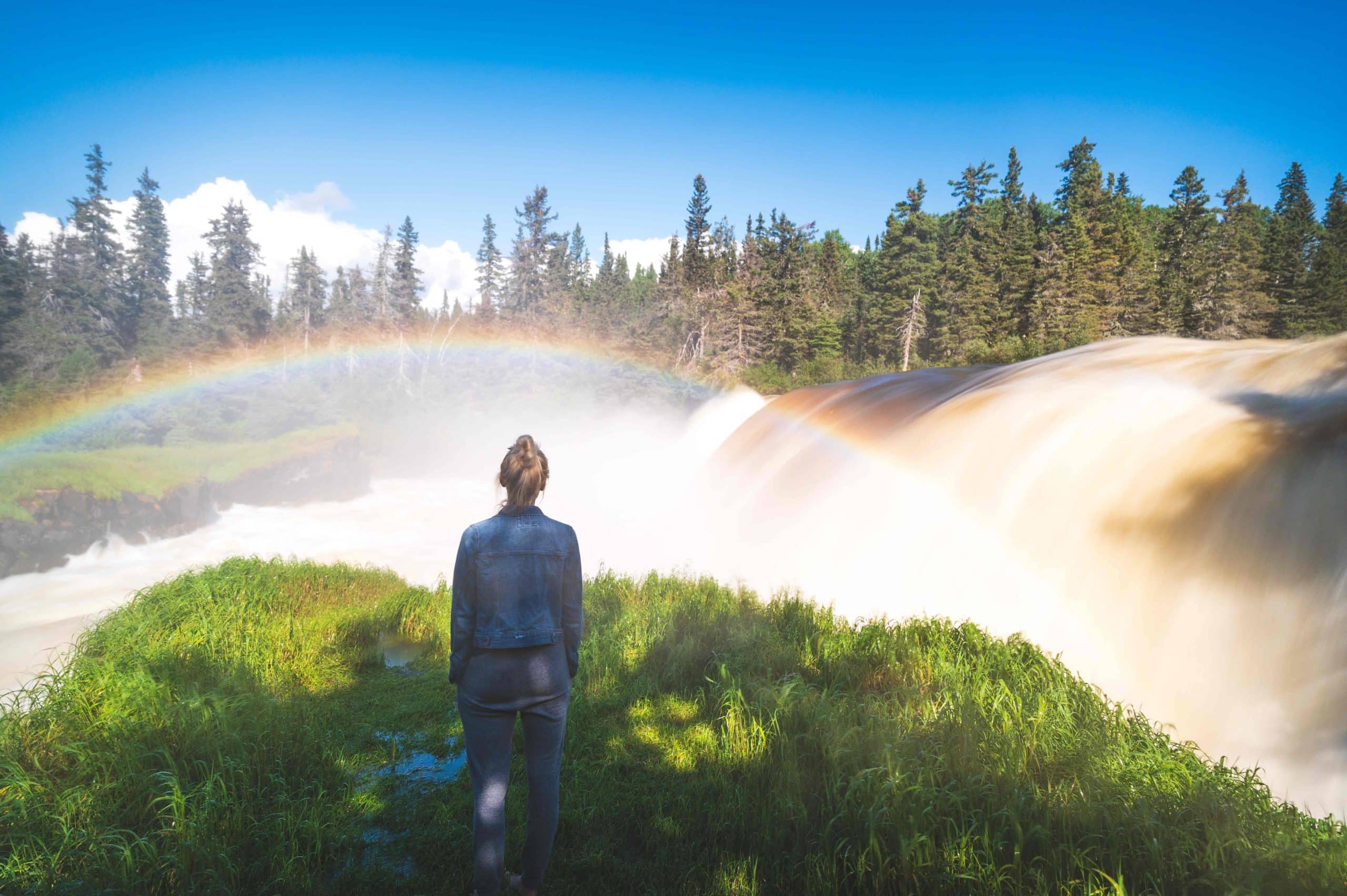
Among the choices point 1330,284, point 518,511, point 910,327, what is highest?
point 1330,284

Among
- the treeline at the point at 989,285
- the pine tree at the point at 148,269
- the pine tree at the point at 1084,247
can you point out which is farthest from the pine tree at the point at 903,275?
the pine tree at the point at 148,269

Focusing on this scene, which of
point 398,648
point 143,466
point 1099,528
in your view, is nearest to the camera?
point 1099,528

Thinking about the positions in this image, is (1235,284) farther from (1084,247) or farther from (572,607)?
(572,607)

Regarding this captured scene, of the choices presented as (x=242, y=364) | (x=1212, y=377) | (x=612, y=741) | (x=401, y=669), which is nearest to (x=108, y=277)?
(x=242, y=364)

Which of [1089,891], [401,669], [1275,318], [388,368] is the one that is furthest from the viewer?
[388,368]

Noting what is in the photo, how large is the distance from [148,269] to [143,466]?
86.9 feet

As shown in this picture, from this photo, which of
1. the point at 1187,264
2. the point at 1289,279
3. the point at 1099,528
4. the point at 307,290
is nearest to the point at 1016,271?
the point at 1187,264

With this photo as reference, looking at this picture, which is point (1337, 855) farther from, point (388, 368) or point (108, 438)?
point (388, 368)

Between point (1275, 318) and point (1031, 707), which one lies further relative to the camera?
point (1275, 318)

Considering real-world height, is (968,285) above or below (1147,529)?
above

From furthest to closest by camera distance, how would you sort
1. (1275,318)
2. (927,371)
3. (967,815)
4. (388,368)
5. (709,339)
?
(388,368), (709,339), (1275,318), (927,371), (967,815)

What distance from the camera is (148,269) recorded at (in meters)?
38.6

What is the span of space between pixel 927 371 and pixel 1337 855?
11793mm

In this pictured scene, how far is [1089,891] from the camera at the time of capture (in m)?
2.64
